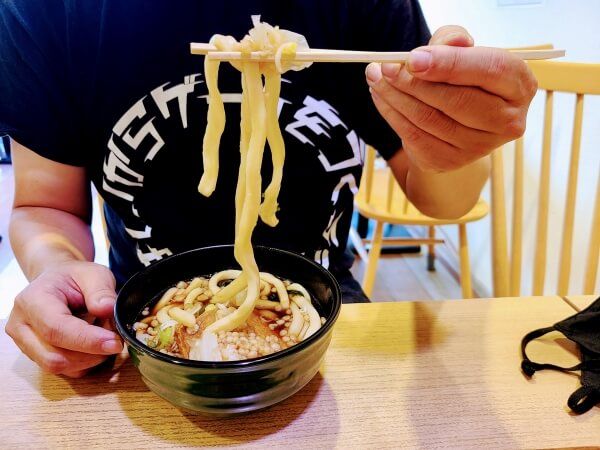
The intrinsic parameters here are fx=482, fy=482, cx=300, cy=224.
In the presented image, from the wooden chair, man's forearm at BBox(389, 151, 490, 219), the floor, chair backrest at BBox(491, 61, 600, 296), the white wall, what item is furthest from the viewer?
the floor

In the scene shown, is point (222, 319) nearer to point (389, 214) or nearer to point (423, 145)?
point (423, 145)

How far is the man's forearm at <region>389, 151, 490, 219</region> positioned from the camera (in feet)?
3.09

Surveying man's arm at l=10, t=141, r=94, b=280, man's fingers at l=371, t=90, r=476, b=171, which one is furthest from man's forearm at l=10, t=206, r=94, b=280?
man's fingers at l=371, t=90, r=476, b=171

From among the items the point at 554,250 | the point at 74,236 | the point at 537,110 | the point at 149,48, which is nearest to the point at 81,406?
the point at 74,236

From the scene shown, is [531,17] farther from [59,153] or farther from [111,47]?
[59,153]

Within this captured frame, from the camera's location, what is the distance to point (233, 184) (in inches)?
36.9

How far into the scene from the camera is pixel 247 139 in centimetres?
68

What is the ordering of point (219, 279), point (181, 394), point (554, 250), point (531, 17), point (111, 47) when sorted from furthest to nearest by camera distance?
point (531, 17)
point (554, 250)
point (111, 47)
point (219, 279)
point (181, 394)

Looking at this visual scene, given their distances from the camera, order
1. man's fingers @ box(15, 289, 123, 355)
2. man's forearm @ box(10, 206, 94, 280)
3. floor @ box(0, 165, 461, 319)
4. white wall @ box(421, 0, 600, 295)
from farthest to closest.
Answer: floor @ box(0, 165, 461, 319)
white wall @ box(421, 0, 600, 295)
man's forearm @ box(10, 206, 94, 280)
man's fingers @ box(15, 289, 123, 355)

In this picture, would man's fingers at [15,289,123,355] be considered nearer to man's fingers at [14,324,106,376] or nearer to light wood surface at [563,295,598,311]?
man's fingers at [14,324,106,376]

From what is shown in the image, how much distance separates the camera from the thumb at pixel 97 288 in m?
0.64

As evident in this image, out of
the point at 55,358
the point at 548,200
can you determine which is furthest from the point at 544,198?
the point at 55,358

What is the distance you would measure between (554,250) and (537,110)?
1.75 feet

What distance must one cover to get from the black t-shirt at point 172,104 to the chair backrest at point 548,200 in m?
0.35
